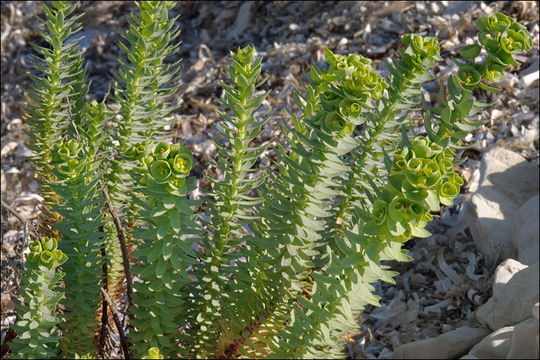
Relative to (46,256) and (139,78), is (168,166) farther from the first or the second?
(139,78)

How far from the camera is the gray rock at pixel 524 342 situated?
157cm

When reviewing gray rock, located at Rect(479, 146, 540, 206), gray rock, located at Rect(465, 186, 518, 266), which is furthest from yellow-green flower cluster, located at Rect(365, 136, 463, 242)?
gray rock, located at Rect(479, 146, 540, 206)

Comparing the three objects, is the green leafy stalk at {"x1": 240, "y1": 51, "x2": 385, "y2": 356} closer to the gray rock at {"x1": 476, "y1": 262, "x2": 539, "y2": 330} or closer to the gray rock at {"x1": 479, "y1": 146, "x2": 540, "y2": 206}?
the gray rock at {"x1": 476, "y1": 262, "x2": 539, "y2": 330}

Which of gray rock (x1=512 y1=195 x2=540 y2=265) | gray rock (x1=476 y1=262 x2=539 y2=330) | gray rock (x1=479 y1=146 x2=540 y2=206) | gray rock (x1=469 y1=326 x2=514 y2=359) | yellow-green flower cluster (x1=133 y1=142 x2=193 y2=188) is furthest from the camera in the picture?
gray rock (x1=479 y1=146 x2=540 y2=206)

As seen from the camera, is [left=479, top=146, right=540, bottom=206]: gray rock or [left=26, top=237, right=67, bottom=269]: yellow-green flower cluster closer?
[left=26, top=237, right=67, bottom=269]: yellow-green flower cluster

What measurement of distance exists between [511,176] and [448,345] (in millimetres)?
924

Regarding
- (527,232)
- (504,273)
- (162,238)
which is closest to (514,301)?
(504,273)

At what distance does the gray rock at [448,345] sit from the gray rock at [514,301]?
0.06m

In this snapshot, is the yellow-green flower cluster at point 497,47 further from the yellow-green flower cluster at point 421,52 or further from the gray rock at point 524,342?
the gray rock at point 524,342

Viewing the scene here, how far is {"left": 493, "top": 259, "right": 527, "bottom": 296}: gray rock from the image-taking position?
7.09ft

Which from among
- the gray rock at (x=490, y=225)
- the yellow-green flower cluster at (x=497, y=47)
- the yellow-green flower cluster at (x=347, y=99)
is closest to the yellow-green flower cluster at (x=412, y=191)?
the yellow-green flower cluster at (x=347, y=99)

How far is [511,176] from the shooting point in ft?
8.80

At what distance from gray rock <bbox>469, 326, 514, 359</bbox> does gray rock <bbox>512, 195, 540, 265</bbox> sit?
1.67ft

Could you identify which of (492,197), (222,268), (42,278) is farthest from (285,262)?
(492,197)
